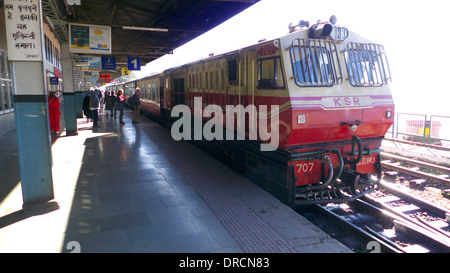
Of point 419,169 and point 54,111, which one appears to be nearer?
point 419,169

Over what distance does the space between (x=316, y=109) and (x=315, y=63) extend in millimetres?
905

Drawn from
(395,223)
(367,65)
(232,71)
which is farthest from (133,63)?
(395,223)

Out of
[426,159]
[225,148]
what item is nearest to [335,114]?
[225,148]

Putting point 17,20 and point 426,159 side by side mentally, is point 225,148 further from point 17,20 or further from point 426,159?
point 426,159

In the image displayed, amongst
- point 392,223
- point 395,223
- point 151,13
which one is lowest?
point 392,223

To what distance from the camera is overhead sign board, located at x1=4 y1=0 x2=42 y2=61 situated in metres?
4.69

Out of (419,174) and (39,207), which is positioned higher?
(39,207)

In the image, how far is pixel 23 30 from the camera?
4.75 m

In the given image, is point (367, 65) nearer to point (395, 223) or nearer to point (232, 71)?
point (232, 71)

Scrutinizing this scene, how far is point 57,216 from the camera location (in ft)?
16.1

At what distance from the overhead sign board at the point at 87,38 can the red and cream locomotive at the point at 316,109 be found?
614cm

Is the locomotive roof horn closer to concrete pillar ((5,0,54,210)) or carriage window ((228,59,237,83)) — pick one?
carriage window ((228,59,237,83))

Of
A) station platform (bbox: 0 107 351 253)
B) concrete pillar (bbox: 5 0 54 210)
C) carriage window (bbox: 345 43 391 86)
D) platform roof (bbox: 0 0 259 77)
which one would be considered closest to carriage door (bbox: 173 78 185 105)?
platform roof (bbox: 0 0 259 77)

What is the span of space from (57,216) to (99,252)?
151cm
